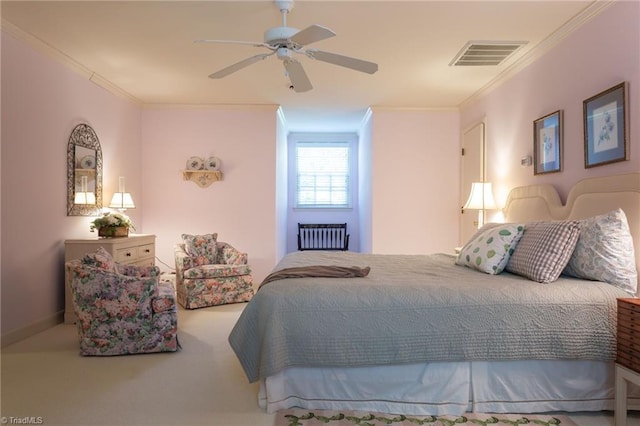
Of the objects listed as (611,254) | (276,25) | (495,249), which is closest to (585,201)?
(611,254)

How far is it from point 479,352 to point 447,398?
32 centimetres

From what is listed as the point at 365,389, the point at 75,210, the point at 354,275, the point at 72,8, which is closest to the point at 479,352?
the point at 365,389

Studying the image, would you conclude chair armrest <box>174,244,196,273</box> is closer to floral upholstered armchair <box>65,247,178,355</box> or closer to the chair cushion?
the chair cushion

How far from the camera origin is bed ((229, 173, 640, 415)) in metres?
2.19

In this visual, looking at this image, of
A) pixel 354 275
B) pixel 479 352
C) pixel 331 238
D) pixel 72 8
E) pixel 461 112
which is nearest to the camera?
pixel 479 352

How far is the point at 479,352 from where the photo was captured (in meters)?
2.19

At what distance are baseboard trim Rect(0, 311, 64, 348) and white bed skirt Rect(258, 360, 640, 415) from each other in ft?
8.27

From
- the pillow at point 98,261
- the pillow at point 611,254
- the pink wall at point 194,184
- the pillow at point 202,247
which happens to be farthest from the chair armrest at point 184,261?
the pillow at point 611,254

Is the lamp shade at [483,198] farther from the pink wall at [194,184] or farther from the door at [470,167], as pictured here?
the pink wall at [194,184]

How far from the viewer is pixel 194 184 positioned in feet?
19.9

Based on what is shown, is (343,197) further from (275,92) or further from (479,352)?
(479,352)

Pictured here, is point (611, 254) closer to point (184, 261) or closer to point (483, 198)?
point (483, 198)

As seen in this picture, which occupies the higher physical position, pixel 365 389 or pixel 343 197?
pixel 343 197

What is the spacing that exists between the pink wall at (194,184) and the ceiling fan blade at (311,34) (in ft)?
11.6
